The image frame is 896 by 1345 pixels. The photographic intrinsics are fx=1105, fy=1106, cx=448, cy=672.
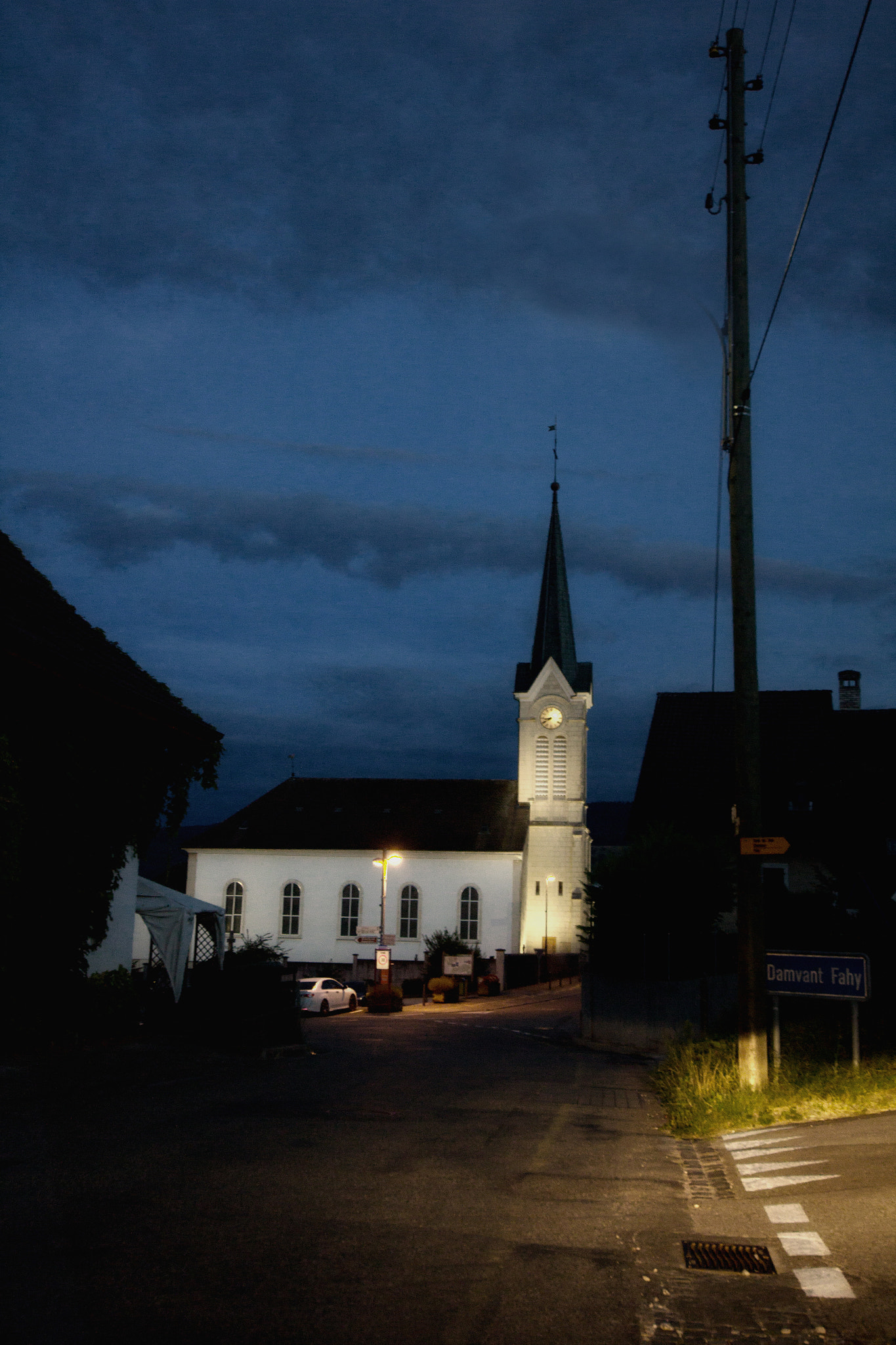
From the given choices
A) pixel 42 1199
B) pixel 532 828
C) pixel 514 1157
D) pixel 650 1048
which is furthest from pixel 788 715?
pixel 42 1199

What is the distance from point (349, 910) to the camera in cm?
5794

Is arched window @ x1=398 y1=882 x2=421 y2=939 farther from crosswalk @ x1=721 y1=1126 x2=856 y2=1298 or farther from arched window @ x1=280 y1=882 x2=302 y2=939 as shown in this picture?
crosswalk @ x1=721 y1=1126 x2=856 y2=1298

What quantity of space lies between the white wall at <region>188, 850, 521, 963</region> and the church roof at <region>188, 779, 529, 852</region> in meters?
0.60

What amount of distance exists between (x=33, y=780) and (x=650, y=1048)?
13988mm

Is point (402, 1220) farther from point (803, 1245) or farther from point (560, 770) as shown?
point (560, 770)

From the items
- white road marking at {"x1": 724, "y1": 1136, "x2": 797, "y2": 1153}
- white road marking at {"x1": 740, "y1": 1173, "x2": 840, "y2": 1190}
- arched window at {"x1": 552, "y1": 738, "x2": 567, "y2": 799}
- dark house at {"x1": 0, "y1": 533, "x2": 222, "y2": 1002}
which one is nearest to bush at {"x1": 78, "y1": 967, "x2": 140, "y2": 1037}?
dark house at {"x1": 0, "y1": 533, "x2": 222, "y2": 1002}

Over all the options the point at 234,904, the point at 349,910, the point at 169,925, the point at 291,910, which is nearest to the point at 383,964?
the point at 349,910

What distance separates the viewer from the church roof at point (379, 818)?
58250mm

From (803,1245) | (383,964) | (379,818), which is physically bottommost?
(383,964)

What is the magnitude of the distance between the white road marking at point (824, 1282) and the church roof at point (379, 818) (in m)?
50.9

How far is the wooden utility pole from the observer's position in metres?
12.0

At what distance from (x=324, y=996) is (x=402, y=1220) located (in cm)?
3120

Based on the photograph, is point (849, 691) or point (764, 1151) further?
point (849, 691)

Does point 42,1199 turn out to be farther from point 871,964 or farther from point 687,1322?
point 871,964
